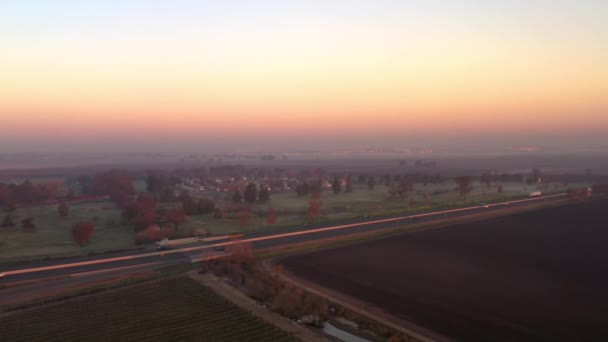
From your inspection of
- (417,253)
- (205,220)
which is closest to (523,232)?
(417,253)

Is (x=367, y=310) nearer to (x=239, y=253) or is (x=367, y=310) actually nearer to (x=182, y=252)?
(x=239, y=253)

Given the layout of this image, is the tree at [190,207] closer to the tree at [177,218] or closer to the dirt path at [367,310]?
the tree at [177,218]

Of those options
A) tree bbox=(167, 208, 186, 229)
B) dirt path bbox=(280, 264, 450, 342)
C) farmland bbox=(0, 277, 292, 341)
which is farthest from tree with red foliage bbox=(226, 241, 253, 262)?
tree bbox=(167, 208, 186, 229)

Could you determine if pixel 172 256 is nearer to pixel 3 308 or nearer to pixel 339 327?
pixel 3 308

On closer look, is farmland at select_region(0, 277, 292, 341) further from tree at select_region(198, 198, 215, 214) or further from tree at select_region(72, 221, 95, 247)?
tree at select_region(198, 198, 215, 214)

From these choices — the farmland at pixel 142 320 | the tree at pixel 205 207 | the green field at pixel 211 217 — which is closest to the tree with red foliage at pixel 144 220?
the green field at pixel 211 217
